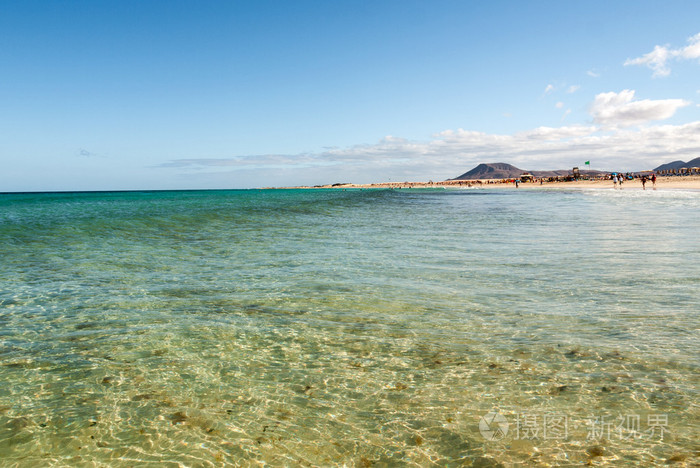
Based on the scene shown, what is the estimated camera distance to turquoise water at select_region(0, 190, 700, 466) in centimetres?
355

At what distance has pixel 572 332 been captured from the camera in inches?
232

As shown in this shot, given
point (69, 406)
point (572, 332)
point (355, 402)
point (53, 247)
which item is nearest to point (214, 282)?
point (69, 406)

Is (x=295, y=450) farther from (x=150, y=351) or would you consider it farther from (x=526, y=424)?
(x=150, y=351)

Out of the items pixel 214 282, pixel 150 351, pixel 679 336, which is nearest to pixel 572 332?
pixel 679 336

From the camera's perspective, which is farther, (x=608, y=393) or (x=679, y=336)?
(x=679, y=336)

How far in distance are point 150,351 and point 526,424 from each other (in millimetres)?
4810

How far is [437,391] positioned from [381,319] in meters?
2.42

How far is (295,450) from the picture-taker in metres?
3.49

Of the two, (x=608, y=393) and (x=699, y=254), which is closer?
(x=608, y=393)

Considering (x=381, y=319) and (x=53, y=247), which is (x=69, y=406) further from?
(x=53, y=247)

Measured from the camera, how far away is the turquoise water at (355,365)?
3549mm

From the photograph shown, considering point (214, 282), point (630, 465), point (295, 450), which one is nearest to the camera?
A: point (630, 465)

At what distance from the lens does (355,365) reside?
5074 millimetres

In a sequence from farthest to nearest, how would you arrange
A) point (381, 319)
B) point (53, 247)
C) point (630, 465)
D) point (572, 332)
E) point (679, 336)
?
point (53, 247), point (381, 319), point (572, 332), point (679, 336), point (630, 465)
